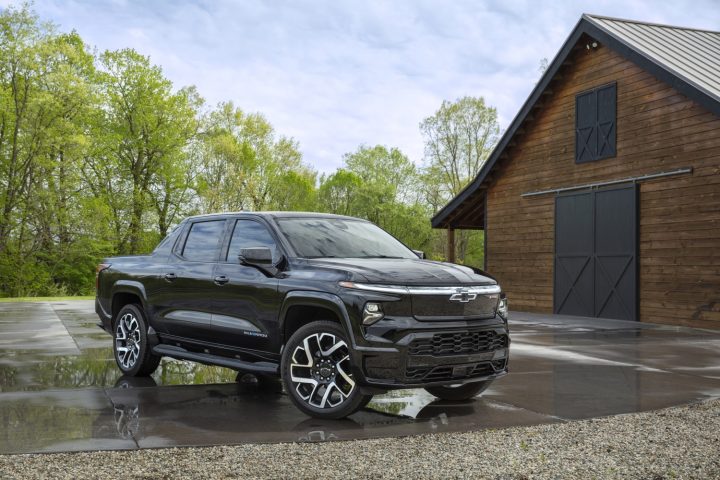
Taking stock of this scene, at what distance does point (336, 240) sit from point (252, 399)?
1.72 meters

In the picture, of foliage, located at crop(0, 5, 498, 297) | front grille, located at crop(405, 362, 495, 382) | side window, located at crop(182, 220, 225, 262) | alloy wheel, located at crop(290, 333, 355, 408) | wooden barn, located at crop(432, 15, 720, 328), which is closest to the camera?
front grille, located at crop(405, 362, 495, 382)

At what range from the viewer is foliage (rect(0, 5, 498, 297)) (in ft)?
132

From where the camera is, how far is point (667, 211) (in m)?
18.4

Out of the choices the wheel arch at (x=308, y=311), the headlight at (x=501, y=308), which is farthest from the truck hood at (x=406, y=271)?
the wheel arch at (x=308, y=311)

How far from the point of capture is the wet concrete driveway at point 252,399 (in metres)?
6.05

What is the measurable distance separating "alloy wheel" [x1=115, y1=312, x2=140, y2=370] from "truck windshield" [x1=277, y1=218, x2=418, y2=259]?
8.17 ft

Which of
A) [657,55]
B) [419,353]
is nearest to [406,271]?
[419,353]

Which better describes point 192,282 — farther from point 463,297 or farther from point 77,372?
point 463,297

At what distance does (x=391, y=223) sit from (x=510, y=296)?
36.5 metres

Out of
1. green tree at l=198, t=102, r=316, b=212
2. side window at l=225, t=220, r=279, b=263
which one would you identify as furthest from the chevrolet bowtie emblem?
green tree at l=198, t=102, r=316, b=212

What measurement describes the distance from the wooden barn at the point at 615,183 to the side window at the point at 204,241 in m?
12.5

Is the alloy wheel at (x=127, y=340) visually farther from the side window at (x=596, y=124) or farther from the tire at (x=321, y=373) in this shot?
the side window at (x=596, y=124)

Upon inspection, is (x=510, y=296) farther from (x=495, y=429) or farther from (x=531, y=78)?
(x=531, y=78)

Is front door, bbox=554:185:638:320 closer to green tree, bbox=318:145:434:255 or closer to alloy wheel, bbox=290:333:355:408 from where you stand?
alloy wheel, bbox=290:333:355:408
